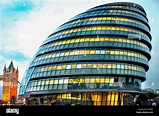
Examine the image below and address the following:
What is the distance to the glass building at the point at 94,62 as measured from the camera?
7319 centimetres

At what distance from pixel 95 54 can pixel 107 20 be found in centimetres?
1024

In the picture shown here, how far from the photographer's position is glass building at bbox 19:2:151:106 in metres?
73.2

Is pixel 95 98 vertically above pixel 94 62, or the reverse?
pixel 94 62

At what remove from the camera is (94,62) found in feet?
247

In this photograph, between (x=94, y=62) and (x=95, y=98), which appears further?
A: (x=94, y=62)

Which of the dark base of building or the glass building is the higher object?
the glass building

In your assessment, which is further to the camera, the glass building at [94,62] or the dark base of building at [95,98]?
the glass building at [94,62]

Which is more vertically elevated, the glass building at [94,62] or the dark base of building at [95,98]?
the glass building at [94,62]

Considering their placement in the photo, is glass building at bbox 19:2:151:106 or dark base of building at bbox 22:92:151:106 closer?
dark base of building at bbox 22:92:151:106

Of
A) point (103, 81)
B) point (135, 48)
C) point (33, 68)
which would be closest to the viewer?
point (103, 81)

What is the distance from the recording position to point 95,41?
7706 cm
